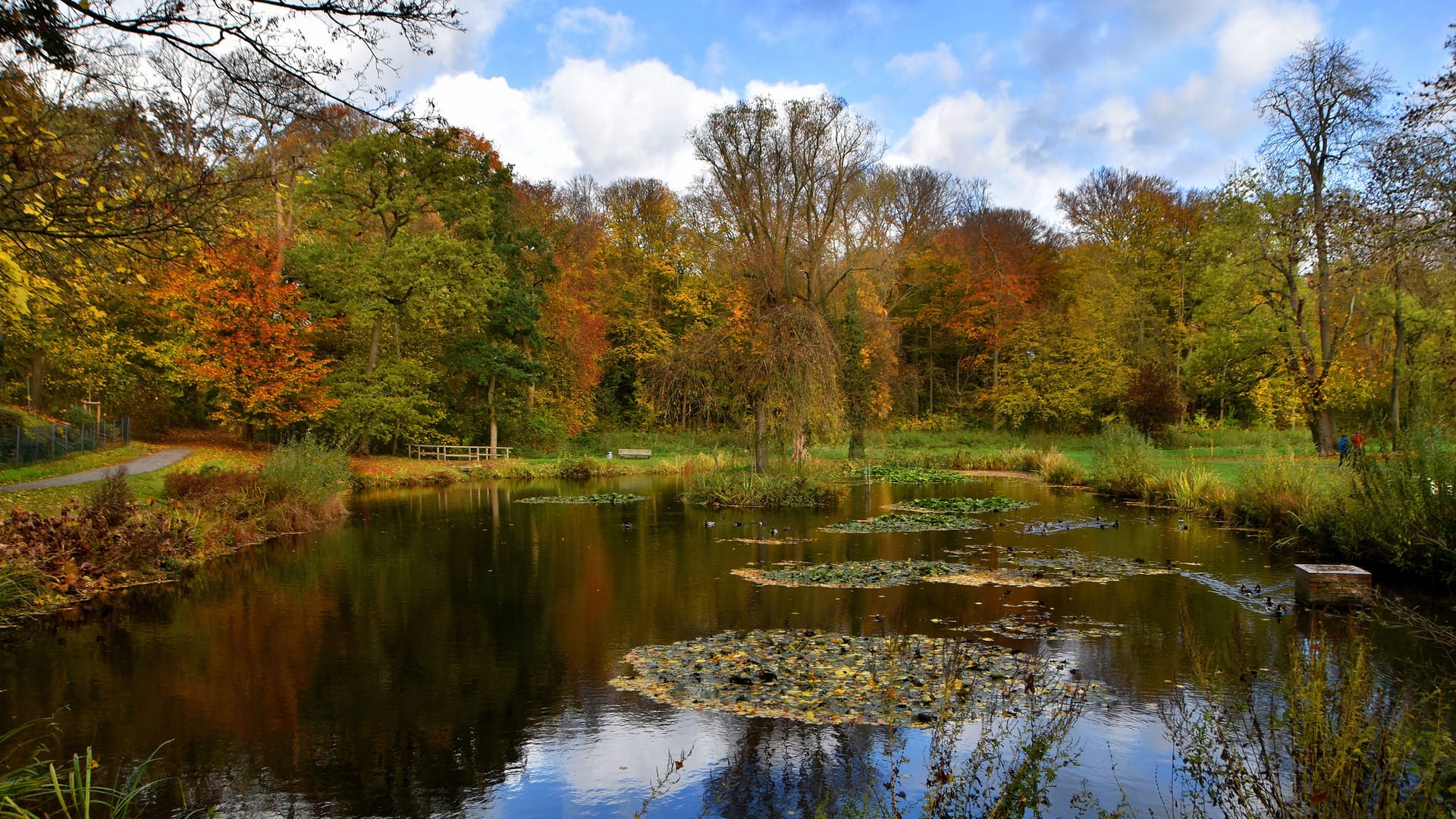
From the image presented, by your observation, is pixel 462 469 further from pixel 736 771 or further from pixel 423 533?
pixel 736 771

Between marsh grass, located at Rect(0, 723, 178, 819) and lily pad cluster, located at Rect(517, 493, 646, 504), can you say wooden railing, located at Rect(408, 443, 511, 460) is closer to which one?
lily pad cluster, located at Rect(517, 493, 646, 504)

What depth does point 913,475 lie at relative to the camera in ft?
88.3

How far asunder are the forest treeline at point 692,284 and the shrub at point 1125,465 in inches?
180

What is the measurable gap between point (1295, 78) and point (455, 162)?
25.3 meters

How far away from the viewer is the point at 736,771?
17.4 ft

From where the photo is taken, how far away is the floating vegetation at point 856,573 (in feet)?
36.0

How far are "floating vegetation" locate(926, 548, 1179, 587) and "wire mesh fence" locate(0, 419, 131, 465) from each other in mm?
18836

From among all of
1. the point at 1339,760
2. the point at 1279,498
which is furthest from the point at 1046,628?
the point at 1279,498

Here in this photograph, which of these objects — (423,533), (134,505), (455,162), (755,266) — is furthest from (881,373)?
(134,505)

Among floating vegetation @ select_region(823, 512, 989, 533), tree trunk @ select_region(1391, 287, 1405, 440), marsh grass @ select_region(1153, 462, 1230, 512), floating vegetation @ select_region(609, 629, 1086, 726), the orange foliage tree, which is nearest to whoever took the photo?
floating vegetation @ select_region(609, 629, 1086, 726)

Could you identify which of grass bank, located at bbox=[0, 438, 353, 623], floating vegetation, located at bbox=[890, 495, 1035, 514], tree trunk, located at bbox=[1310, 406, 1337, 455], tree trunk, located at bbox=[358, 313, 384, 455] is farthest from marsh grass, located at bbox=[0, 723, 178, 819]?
tree trunk, located at bbox=[1310, 406, 1337, 455]

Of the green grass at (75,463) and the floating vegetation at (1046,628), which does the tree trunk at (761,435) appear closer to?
the floating vegetation at (1046,628)

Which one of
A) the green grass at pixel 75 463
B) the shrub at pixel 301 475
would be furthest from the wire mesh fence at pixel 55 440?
the shrub at pixel 301 475

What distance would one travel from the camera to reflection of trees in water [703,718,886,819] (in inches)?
192
